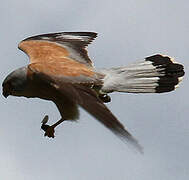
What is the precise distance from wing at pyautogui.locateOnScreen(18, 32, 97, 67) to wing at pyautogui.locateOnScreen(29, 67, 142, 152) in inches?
49.2

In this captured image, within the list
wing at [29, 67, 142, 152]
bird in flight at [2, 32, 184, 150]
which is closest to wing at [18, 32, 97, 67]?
bird in flight at [2, 32, 184, 150]

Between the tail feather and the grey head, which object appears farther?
the tail feather

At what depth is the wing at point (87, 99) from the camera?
5081 millimetres

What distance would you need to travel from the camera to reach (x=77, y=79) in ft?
23.1

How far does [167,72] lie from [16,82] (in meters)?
2.37

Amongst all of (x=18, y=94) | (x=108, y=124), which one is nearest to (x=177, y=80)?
(x=18, y=94)

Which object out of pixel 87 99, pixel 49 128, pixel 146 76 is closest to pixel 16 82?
pixel 49 128

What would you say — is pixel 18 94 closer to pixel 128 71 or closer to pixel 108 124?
pixel 128 71

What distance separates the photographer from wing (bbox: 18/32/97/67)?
28.4 ft

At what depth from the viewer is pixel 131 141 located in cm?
484

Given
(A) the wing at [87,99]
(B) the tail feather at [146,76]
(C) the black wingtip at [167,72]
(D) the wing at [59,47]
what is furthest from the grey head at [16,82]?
(C) the black wingtip at [167,72]

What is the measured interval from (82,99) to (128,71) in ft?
8.14

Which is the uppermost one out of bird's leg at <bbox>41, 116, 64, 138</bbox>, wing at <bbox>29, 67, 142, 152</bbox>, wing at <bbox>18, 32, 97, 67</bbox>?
wing at <bbox>18, 32, 97, 67</bbox>

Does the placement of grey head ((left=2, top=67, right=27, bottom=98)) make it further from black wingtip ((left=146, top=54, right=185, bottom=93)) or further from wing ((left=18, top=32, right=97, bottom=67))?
black wingtip ((left=146, top=54, right=185, bottom=93))
